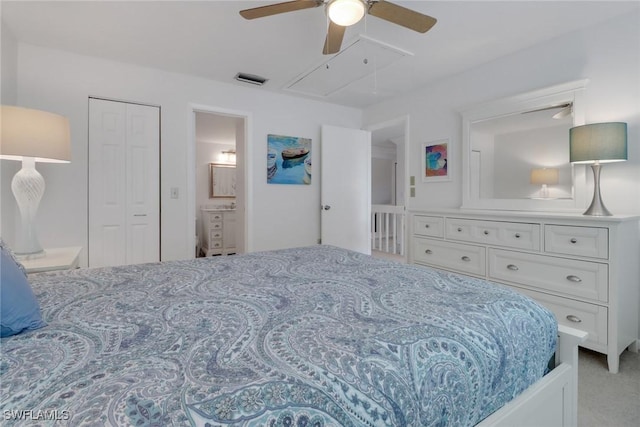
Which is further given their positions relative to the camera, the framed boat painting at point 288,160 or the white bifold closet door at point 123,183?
the framed boat painting at point 288,160

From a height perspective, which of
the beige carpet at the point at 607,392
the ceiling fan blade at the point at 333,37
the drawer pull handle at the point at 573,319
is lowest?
the beige carpet at the point at 607,392

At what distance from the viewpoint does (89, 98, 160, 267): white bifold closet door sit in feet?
9.66

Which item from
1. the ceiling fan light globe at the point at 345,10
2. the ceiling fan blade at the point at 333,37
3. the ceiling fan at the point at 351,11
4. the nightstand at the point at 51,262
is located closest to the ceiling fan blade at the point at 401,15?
the ceiling fan at the point at 351,11

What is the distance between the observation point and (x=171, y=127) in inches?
128

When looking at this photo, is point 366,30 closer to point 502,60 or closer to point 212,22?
point 212,22

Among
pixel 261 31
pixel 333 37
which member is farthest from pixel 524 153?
pixel 261 31

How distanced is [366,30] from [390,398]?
257cm

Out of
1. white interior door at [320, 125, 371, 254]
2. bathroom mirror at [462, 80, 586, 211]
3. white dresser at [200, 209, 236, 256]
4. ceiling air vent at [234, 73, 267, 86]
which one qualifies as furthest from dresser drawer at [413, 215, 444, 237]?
white dresser at [200, 209, 236, 256]

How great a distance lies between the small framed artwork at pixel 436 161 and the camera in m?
3.39

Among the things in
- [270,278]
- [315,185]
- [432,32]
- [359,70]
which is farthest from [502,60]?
[270,278]

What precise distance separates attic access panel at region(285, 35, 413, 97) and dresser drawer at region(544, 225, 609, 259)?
1.90 m

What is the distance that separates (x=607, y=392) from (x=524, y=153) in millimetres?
1871

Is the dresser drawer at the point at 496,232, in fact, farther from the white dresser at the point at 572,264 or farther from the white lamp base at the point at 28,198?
the white lamp base at the point at 28,198

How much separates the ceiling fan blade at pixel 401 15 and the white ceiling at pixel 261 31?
362 mm
